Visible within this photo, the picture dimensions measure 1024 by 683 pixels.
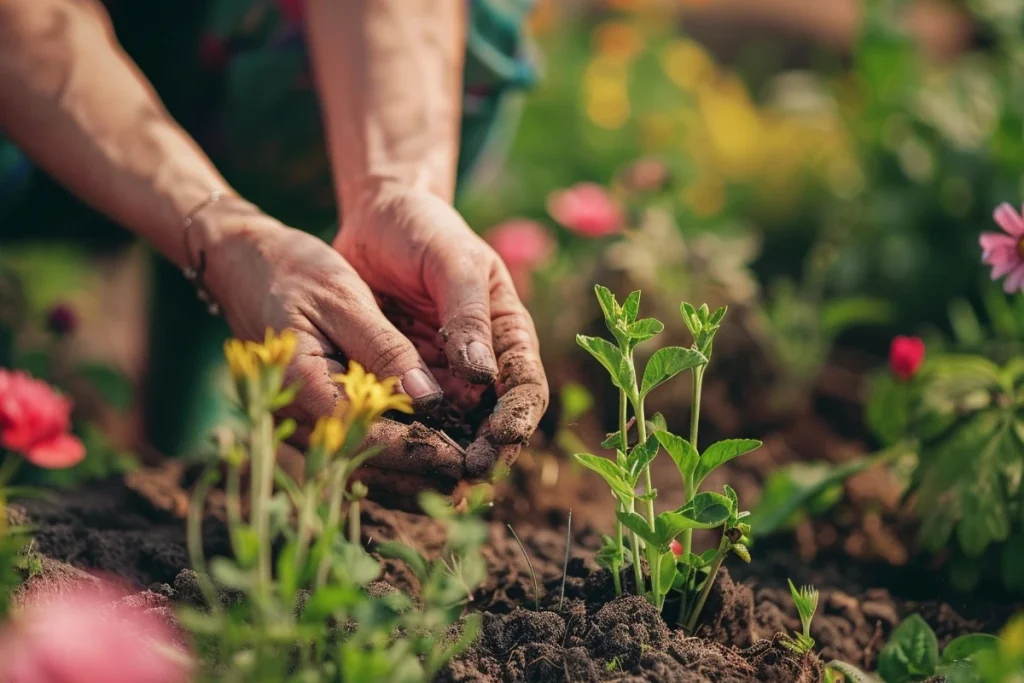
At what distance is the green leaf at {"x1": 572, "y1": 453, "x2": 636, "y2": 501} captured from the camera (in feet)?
3.85

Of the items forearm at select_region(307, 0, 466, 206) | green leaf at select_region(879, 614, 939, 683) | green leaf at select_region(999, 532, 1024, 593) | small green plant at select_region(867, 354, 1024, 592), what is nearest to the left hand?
forearm at select_region(307, 0, 466, 206)

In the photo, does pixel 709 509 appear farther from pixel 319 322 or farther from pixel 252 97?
pixel 252 97

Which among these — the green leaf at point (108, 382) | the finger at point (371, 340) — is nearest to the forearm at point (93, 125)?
the finger at point (371, 340)

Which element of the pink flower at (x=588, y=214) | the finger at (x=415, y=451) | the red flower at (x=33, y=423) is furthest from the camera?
the pink flower at (x=588, y=214)

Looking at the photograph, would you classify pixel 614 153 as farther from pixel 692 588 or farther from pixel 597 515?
pixel 692 588

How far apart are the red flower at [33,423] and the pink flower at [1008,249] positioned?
1.39m

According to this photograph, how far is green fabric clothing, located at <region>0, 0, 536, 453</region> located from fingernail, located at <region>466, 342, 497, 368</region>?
1.33 m

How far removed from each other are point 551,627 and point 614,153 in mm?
2843

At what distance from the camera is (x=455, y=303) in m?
1.36

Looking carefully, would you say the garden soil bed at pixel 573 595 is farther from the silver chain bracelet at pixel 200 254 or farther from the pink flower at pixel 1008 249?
the pink flower at pixel 1008 249

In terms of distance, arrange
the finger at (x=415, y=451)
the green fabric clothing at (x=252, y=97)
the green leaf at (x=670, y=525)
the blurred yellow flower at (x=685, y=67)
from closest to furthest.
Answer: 1. the green leaf at (x=670, y=525)
2. the finger at (x=415, y=451)
3. the green fabric clothing at (x=252, y=97)
4. the blurred yellow flower at (x=685, y=67)

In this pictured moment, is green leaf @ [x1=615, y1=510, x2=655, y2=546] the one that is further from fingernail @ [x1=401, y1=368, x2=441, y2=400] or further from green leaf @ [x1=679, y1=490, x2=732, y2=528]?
fingernail @ [x1=401, y1=368, x2=441, y2=400]

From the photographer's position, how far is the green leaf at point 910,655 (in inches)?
53.5

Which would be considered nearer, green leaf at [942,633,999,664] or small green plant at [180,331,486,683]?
small green plant at [180,331,486,683]
